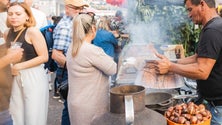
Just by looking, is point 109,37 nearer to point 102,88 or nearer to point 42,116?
point 102,88

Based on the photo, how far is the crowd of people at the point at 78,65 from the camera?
2.35 m

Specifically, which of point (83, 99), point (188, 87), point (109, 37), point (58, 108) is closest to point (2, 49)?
point (83, 99)

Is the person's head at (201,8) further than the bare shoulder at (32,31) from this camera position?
No

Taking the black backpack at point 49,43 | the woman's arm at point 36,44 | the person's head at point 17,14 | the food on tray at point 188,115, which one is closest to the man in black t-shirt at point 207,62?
the food on tray at point 188,115

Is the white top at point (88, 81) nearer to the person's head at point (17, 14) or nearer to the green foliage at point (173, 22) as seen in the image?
the person's head at point (17, 14)

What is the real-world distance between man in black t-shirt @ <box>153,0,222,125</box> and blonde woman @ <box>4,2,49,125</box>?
141cm

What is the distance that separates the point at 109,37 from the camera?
11.9 ft

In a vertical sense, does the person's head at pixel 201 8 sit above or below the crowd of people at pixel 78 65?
above

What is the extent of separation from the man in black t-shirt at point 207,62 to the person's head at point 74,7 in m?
1.62

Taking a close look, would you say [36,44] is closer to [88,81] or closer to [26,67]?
[26,67]

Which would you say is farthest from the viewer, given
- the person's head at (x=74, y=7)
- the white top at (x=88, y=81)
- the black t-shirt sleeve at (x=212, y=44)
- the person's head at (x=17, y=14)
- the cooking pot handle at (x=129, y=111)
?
the person's head at (x=74, y=7)

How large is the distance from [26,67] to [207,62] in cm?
192

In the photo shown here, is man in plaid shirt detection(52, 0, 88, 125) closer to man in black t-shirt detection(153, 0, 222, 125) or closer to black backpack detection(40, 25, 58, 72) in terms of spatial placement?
black backpack detection(40, 25, 58, 72)

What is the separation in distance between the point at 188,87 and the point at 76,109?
1.67 metres
